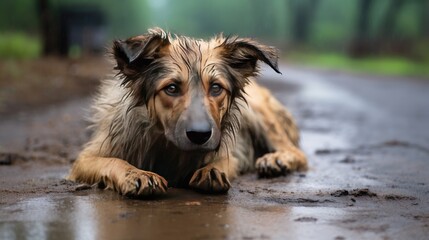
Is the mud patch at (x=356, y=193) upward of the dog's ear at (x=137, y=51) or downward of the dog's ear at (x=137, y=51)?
downward

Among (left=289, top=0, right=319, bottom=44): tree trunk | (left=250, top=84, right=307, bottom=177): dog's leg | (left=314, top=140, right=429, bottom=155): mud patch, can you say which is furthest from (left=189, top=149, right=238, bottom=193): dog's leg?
(left=289, top=0, right=319, bottom=44): tree trunk

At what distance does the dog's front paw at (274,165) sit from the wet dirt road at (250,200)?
0.14m

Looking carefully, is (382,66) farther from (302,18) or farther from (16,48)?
(302,18)

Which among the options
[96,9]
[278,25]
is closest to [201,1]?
[278,25]

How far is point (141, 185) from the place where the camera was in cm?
511

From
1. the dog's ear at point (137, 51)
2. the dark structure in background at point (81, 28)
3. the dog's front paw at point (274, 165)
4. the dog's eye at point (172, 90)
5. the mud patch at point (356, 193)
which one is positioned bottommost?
the mud patch at point (356, 193)

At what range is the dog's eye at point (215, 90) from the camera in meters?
5.50

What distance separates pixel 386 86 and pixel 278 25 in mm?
74334

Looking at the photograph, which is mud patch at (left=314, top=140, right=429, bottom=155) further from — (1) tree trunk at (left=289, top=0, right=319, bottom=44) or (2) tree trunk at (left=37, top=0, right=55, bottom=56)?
(1) tree trunk at (left=289, top=0, right=319, bottom=44)

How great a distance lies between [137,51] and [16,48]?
78.7ft

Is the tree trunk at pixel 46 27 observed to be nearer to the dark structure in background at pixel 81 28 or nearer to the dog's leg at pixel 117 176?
the dark structure in background at pixel 81 28

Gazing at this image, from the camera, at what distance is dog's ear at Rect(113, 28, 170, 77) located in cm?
539

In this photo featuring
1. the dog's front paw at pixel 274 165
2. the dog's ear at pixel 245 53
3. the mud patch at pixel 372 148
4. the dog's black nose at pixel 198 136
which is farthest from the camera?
the mud patch at pixel 372 148

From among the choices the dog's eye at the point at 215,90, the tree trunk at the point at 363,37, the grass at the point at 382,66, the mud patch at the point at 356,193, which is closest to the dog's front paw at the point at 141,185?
the dog's eye at the point at 215,90
